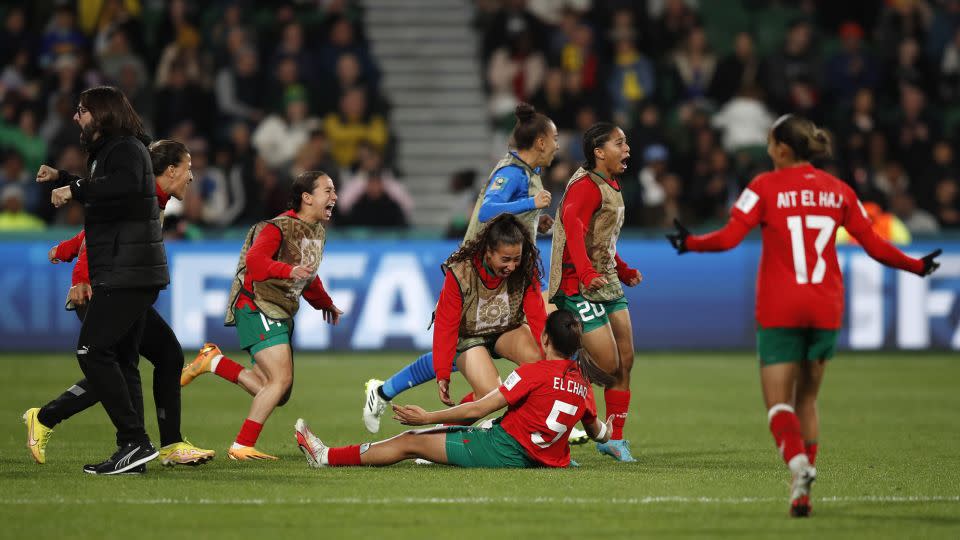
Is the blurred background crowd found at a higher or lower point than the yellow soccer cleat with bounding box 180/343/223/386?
higher

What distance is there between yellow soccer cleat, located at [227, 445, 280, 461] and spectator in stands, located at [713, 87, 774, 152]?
13286 millimetres

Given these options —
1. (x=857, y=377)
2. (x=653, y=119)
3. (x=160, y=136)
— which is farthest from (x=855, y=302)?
(x=160, y=136)

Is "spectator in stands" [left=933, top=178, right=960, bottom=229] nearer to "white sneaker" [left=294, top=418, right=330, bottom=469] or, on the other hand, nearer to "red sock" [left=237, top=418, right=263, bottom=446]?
"red sock" [left=237, top=418, right=263, bottom=446]

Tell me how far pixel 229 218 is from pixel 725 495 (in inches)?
493

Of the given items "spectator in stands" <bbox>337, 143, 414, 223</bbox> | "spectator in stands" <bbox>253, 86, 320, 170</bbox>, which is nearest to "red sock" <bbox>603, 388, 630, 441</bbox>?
"spectator in stands" <bbox>337, 143, 414, 223</bbox>

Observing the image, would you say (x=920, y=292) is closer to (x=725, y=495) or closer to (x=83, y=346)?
(x=725, y=495)

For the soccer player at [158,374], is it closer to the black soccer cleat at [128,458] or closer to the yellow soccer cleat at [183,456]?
the yellow soccer cleat at [183,456]

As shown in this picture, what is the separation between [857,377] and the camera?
15.7m

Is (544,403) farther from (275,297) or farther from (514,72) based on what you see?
(514,72)

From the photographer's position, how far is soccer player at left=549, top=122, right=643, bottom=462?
32.4 ft

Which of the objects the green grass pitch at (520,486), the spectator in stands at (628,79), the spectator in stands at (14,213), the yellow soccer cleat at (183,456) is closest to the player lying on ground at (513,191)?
the green grass pitch at (520,486)

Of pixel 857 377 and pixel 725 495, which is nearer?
pixel 725 495

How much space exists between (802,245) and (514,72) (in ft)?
49.6

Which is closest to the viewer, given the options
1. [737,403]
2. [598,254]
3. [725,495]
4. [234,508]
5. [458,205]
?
[234,508]
